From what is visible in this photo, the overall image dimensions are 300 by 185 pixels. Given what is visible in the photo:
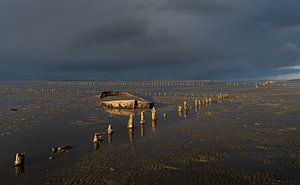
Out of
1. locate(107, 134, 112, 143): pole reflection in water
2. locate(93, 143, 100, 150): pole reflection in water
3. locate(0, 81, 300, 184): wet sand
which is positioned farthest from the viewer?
locate(107, 134, 112, 143): pole reflection in water

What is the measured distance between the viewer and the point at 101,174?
1798 centimetres

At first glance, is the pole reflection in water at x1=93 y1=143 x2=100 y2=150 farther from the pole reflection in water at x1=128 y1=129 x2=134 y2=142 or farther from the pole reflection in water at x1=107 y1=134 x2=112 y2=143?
the pole reflection in water at x1=128 y1=129 x2=134 y2=142

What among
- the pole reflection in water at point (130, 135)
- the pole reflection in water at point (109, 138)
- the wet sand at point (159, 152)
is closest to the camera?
the wet sand at point (159, 152)

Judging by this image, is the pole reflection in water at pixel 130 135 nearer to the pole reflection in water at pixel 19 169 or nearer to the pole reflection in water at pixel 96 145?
the pole reflection in water at pixel 96 145

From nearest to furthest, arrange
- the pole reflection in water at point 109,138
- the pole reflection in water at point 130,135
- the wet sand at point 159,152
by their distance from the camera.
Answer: the wet sand at point 159,152, the pole reflection in water at point 109,138, the pole reflection in water at point 130,135

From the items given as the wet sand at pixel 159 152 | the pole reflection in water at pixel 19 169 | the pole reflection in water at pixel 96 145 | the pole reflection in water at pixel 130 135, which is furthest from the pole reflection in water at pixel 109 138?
the pole reflection in water at pixel 19 169

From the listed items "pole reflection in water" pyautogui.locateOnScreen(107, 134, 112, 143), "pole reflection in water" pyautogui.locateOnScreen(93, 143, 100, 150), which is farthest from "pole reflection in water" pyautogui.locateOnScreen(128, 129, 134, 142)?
"pole reflection in water" pyautogui.locateOnScreen(93, 143, 100, 150)

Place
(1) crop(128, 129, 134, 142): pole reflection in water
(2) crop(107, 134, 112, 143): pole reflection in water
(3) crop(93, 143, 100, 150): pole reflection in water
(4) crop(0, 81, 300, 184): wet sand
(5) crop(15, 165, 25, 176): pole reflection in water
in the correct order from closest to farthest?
1. (4) crop(0, 81, 300, 184): wet sand
2. (5) crop(15, 165, 25, 176): pole reflection in water
3. (3) crop(93, 143, 100, 150): pole reflection in water
4. (2) crop(107, 134, 112, 143): pole reflection in water
5. (1) crop(128, 129, 134, 142): pole reflection in water

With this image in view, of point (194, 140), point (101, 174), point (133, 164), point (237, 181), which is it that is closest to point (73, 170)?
point (101, 174)

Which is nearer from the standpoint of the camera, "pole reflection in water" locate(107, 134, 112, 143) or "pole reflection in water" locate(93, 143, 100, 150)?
"pole reflection in water" locate(93, 143, 100, 150)

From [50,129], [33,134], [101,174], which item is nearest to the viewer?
[101,174]

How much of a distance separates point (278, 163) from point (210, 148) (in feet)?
17.8

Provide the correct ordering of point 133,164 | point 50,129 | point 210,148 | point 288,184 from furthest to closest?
point 50,129 < point 210,148 < point 133,164 < point 288,184

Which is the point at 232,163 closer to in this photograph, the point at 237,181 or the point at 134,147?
the point at 237,181
